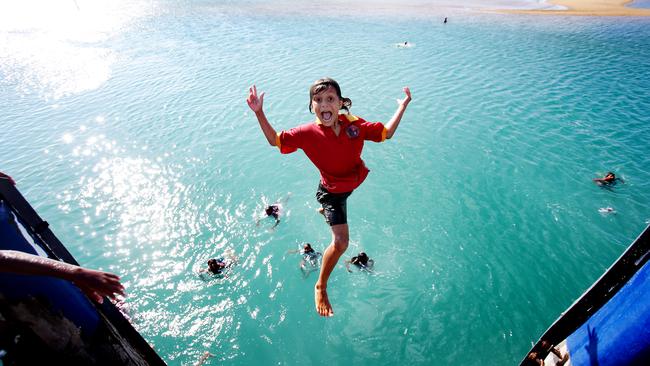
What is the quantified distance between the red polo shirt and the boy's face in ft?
0.54

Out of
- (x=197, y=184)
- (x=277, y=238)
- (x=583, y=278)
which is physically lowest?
(x=583, y=278)

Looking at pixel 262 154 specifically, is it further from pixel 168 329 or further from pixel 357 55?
pixel 357 55

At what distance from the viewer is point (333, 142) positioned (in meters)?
4.38

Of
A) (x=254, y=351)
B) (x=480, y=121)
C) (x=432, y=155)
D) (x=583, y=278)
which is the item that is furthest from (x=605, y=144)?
(x=254, y=351)

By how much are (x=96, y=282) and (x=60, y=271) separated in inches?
9.4

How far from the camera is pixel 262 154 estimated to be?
1145cm

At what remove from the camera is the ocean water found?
6082 millimetres

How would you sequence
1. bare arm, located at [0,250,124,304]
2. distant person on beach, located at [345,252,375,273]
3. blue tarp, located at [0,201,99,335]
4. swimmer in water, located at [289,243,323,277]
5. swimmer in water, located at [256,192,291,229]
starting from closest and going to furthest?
bare arm, located at [0,250,124,304] → blue tarp, located at [0,201,99,335] → distant person on beach, located at [345,252,375,273] → swimmer in water, located at [289,243,323,277] → swimmer in water, located at [256,192,291,229]

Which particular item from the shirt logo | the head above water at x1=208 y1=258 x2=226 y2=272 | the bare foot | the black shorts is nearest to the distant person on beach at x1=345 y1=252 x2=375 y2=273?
the bare foot

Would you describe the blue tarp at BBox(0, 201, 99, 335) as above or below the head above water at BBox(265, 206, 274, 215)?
above

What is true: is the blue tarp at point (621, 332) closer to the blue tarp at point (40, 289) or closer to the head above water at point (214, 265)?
the blue tarp at point (40, 289)

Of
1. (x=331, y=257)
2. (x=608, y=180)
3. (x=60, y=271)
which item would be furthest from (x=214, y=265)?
(x=608, y=180)

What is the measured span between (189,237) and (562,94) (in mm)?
17819

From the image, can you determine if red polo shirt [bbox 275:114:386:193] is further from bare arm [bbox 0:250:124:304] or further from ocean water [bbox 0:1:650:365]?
ocean water [bbox 0:1:650:365]
